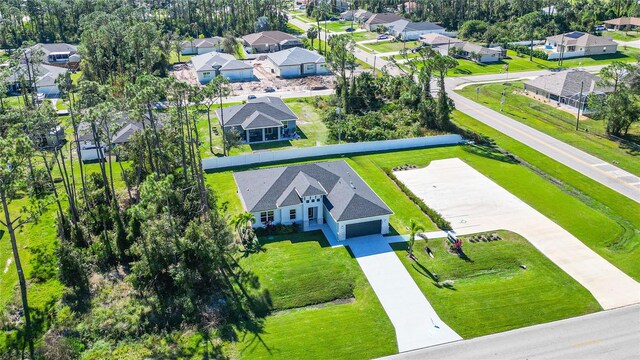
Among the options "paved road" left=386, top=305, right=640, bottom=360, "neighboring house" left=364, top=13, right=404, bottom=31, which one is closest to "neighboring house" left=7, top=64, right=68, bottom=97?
"paved road" left=386, top=305, right=640, bottom=360

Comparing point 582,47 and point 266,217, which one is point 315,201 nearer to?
point 266,217

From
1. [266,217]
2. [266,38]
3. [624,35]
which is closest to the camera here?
[266,217]

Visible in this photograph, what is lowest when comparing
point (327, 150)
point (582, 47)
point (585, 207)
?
point (585, 207)

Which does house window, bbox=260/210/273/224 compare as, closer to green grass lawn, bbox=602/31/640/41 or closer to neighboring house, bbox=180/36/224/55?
neighboring house, bbox=180/36/224/55

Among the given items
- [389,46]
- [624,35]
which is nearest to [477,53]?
[389,46]

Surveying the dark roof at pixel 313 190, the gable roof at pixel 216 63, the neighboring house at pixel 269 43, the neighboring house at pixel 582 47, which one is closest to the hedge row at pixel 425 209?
the dark roof at pixel 313 190
